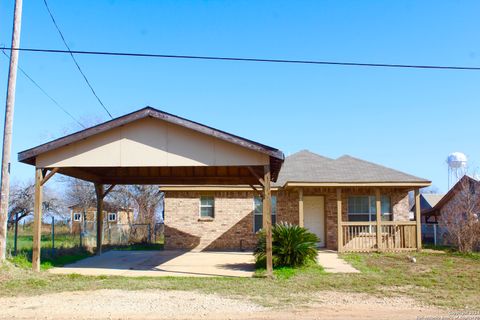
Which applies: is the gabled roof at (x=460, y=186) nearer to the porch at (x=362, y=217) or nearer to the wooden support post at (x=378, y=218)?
the porch at (x=362, y=217)

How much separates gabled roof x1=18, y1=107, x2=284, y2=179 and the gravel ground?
404 cm

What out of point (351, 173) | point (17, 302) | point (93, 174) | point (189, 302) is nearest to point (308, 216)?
point (351, 173)

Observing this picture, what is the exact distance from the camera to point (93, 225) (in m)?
24.8

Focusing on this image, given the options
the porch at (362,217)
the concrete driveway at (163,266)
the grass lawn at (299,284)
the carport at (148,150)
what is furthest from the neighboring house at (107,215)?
the grass lawn at (299,284)

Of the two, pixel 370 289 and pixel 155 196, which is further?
pixel 155 196

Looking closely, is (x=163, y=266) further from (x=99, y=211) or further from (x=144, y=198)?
(x=144, y=198)

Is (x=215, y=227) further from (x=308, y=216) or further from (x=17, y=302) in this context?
(x=17, y=302)

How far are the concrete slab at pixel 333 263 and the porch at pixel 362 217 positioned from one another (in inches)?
57.7

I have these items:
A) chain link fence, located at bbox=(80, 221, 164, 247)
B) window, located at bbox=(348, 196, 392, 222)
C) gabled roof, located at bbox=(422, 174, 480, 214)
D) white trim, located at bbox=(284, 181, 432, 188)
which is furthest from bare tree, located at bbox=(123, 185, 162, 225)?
gabled roof, located at bbox=(422, 174, 480, 214)

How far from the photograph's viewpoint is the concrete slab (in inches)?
525

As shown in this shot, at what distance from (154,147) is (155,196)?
23.6 meters

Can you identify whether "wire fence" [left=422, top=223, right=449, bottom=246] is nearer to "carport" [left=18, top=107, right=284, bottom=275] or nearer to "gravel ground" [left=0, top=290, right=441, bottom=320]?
"carport" [left=18, top=107, right=284, bottom=275]

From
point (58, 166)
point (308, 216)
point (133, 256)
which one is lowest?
point (133, 256)

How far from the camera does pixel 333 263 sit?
593 inches
